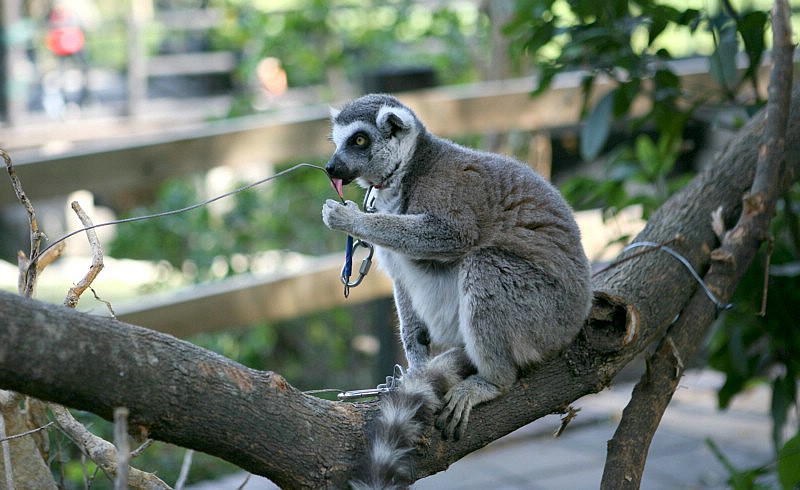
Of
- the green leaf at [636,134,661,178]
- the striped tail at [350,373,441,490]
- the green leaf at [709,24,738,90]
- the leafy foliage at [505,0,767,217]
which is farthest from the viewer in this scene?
the green leaf at [636,134,661,178]

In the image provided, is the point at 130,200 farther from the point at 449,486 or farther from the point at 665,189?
the point at 665,189

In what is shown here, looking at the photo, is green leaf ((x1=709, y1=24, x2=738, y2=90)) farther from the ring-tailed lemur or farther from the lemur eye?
the lemur eye

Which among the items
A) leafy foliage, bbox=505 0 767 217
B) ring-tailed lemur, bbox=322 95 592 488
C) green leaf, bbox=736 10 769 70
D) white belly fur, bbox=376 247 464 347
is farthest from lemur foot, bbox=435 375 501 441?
green leaf, bbox=736 10 769 70

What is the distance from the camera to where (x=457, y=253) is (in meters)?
2.54

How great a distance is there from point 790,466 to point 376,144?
1526 millimetres

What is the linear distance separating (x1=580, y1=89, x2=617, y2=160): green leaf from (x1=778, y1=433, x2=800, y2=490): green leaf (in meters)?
1.68

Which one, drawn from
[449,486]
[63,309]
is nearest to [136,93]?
[449,486]

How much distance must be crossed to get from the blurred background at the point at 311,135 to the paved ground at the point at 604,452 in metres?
0.40

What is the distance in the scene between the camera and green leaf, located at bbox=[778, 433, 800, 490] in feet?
7.50

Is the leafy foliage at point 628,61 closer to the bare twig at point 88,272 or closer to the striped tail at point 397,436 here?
the striped tail at point 397,436

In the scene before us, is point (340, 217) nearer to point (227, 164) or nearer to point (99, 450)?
point (99, 450)

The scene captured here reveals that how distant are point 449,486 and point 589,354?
209 cm

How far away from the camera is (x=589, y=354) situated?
2.56 meters

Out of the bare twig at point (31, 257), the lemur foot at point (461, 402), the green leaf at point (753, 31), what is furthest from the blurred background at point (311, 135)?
the lemur foot at point (461, 402)
